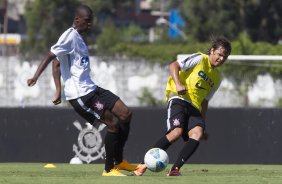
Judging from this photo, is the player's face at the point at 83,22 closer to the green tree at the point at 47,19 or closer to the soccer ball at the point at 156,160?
the soccer ball at the point at 156,160

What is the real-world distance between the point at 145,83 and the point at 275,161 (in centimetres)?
1452

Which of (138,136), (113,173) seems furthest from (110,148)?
(138,136)

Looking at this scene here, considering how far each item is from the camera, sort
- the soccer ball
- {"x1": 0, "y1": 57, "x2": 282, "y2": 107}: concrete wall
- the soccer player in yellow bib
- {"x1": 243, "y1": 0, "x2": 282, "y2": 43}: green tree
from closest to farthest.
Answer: the soccer ball → the soccer player in yellow bib → {"x1": 0, "y1": 57, "x2": 282, "y2": 107}: concrete wall → {"x1": 243, "y1": 0, "x2": 282, "y2": 43}: green tree

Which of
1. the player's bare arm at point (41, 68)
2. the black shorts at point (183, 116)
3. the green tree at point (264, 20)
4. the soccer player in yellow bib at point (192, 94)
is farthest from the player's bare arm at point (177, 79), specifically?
the green tree at point (264, 20)

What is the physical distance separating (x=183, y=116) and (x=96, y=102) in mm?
1134

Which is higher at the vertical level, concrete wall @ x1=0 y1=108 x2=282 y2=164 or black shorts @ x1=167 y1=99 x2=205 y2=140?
black shorts @ x1=167 y1=99 x2=205 y2=140

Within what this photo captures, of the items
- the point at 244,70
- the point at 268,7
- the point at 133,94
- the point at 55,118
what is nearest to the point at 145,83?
the point at 133,94

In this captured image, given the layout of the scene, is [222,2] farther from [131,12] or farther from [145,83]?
[131,12]

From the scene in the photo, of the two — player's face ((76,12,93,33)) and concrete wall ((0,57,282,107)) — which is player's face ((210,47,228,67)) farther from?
concrete wall ((0,57,282,107))

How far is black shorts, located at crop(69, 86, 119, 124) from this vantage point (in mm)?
13297

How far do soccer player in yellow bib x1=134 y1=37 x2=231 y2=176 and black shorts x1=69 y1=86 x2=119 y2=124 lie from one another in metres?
0.82

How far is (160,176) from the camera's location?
13.2 meters

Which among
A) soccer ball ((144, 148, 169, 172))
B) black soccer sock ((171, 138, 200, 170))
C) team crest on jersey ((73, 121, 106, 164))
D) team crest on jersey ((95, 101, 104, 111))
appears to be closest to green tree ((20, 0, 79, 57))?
team crest on jersey ((73, 121, 106, 164))

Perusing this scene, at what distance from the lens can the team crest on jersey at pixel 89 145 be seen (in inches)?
781
